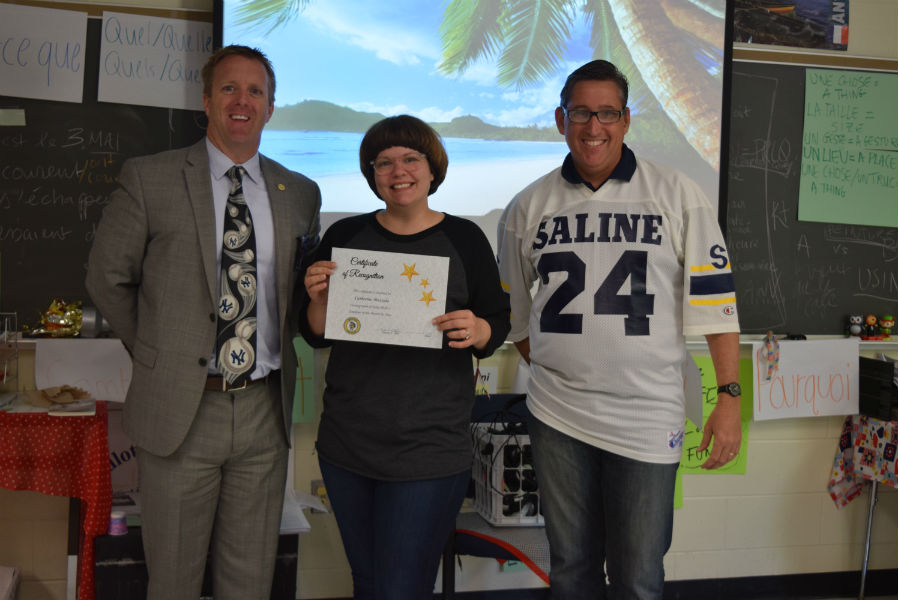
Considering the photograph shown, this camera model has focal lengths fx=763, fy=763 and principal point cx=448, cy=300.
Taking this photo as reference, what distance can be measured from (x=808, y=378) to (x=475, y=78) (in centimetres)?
190

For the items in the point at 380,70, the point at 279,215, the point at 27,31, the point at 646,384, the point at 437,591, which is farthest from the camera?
the point at 437,591

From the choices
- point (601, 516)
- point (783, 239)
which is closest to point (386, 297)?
point (601, 516)

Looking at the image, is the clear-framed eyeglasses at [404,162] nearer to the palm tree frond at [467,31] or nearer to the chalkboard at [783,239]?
the palm tree frond at [467,31]

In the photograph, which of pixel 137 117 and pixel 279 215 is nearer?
pixel 279 215

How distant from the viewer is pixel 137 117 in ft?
9.37

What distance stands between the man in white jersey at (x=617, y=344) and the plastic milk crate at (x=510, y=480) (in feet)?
1.78

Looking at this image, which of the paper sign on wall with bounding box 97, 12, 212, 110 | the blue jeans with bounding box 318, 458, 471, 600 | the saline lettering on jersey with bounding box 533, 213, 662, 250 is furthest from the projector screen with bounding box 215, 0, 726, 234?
the blue jeans with bounding box 318, 458, 471, 600

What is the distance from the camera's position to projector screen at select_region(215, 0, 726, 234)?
2.93m

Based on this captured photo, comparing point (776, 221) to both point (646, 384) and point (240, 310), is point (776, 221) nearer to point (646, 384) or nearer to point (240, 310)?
point (646, 384)

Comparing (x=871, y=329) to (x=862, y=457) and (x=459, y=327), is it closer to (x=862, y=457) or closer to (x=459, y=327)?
(x=862, y=457)

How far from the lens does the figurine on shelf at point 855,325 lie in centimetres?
334

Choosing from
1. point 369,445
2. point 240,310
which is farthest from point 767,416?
point 240,310

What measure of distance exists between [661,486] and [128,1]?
2503mm

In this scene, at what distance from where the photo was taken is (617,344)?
195 cm
